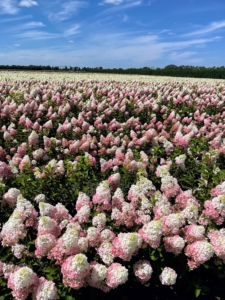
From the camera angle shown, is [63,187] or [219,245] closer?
[219,245]

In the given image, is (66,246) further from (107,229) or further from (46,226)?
(107,229)

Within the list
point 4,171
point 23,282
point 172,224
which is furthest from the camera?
point 4,171

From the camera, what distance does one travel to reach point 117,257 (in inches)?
113

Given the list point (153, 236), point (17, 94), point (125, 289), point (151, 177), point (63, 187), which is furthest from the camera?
point (17, 94)

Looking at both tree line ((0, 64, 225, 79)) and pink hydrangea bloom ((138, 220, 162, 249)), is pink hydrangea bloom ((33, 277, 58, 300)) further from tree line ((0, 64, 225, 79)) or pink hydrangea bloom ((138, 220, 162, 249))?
tree line ((0, 64, 225, 79))

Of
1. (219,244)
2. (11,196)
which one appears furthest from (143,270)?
(11,196)

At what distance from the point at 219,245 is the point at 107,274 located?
0.98 meters

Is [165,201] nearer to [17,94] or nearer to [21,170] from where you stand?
[21,170]

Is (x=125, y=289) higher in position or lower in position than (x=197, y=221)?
lower

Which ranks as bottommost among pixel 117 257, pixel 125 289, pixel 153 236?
pixel 125 289

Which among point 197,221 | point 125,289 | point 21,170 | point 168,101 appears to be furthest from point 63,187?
point 168,101

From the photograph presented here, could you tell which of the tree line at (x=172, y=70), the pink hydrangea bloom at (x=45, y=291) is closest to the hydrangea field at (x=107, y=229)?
the pink hydrangea bloom at (x=45, y=291)

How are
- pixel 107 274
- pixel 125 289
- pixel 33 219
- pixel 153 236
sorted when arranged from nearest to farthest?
pixel 107 274 → pixel 153 236 → pixel 33 219 → pixel 125 289

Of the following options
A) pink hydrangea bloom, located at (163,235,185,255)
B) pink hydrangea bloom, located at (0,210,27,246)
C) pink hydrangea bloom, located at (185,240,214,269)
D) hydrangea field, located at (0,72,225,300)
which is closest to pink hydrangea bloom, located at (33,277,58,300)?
hydrangea field, located at (0,72,225,300)
